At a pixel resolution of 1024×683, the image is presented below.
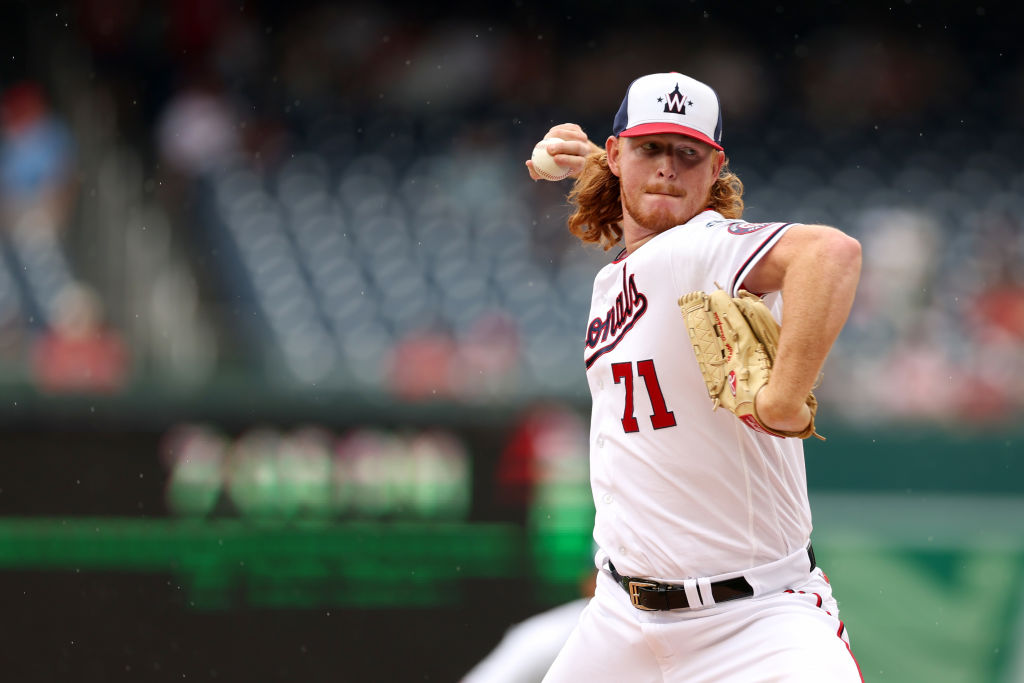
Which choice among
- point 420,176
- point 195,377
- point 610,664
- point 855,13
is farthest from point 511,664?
point 855,13

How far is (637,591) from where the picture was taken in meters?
2.32

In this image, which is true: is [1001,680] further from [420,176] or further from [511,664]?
[420,176]

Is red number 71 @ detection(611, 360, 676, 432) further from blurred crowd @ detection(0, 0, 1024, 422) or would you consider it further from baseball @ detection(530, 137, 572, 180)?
blurred crowd @ detection(0, 0, 1024, 422)

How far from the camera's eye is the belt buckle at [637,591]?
7.54ft

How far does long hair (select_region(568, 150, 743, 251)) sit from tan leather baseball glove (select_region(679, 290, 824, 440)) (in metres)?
0.75

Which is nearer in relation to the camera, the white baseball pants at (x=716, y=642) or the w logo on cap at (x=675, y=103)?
the white baseball pants at (x=716, y=642)

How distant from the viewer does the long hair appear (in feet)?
9.01

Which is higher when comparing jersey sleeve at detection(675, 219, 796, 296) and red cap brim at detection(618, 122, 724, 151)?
red cap brim at detection(618, 122, 724, 151)

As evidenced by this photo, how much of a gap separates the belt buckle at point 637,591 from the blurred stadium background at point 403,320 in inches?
115

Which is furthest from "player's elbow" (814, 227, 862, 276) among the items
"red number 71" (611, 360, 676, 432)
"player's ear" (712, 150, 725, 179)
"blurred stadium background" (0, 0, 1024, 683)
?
"blurred stadium background" (0, 0, 1024, 683)

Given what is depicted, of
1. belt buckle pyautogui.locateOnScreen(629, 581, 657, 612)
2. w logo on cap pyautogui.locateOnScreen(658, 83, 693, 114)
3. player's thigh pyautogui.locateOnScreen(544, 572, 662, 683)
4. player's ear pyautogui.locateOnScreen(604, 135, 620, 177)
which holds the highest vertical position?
w logo on cap pyautogui.locateOnScreen(658, 83, 693, 114)

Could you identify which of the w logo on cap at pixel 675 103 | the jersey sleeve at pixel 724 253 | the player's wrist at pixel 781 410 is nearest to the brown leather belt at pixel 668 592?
the player's wrist at pixel 781 410

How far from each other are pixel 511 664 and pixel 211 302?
331cm

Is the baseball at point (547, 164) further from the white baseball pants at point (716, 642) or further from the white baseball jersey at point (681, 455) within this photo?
the white baseball pants at point (716, 642)
